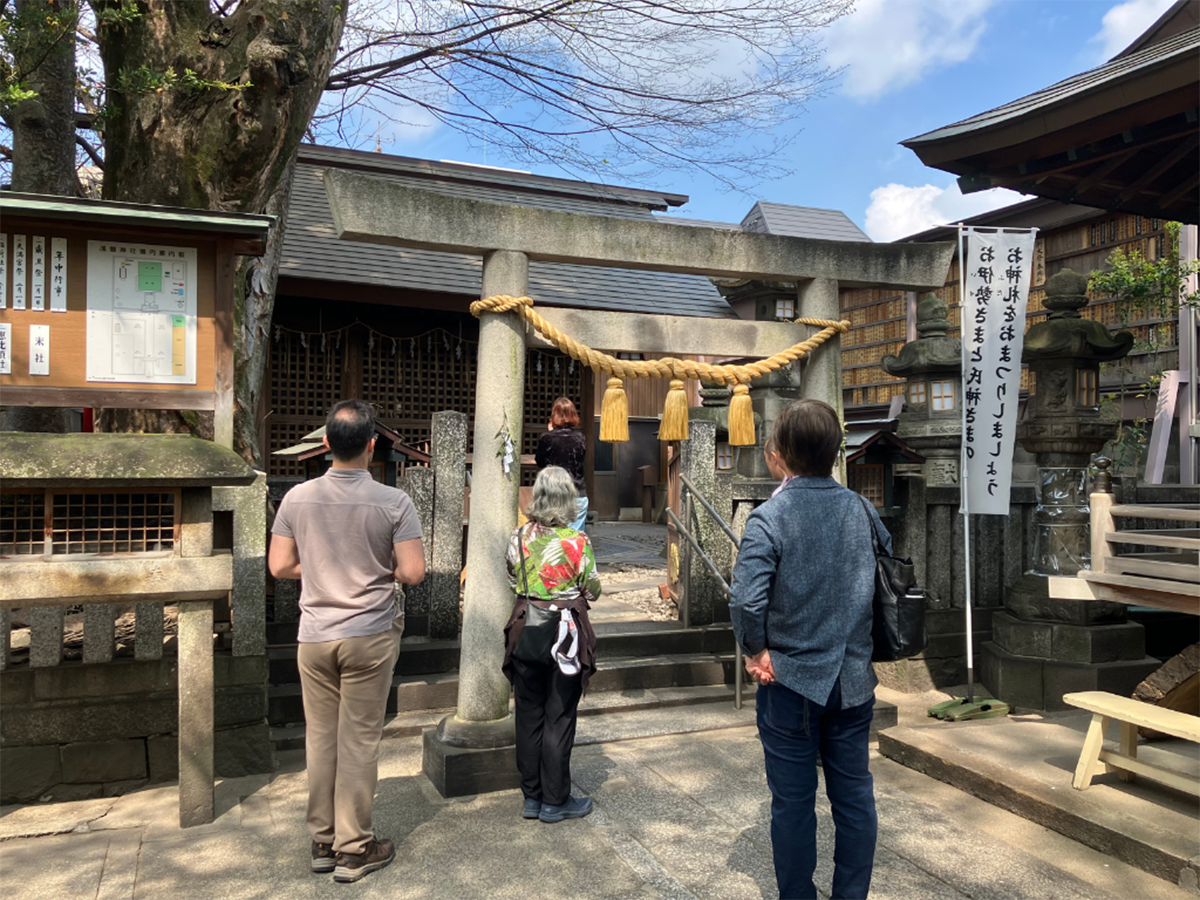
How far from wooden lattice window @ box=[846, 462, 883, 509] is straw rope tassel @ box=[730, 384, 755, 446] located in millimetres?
2127

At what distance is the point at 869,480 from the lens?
25.0 ft

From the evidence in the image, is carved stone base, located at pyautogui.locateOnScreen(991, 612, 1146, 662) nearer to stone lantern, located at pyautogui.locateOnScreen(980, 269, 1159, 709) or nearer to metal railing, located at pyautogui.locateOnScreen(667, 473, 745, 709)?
stone lantern, located at pyautogui.locateOnScreen(980, 269, 1159, 709)

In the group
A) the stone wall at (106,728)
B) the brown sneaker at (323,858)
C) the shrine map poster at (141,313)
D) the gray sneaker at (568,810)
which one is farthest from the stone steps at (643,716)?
the shrine map poster at (141,313)

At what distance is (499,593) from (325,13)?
471cm

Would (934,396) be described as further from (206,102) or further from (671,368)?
(206,102)

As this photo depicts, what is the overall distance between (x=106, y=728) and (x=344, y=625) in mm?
2338

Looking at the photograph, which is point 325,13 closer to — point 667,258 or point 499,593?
point 667,258

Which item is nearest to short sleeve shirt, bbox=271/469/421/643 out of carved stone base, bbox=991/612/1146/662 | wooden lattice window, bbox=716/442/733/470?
wooden lattice window, bbox=716/442/733/470

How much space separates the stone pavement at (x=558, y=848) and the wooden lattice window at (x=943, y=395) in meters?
3.98

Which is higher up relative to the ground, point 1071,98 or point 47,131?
point 47,131

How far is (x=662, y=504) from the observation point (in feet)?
64.5

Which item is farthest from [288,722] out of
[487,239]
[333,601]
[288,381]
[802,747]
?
[288,381]

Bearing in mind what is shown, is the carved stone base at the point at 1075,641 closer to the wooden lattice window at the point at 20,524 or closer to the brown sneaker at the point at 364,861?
the brown sneaker at the point at 364,861

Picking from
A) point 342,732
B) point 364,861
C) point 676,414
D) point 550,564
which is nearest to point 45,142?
point 676,414
